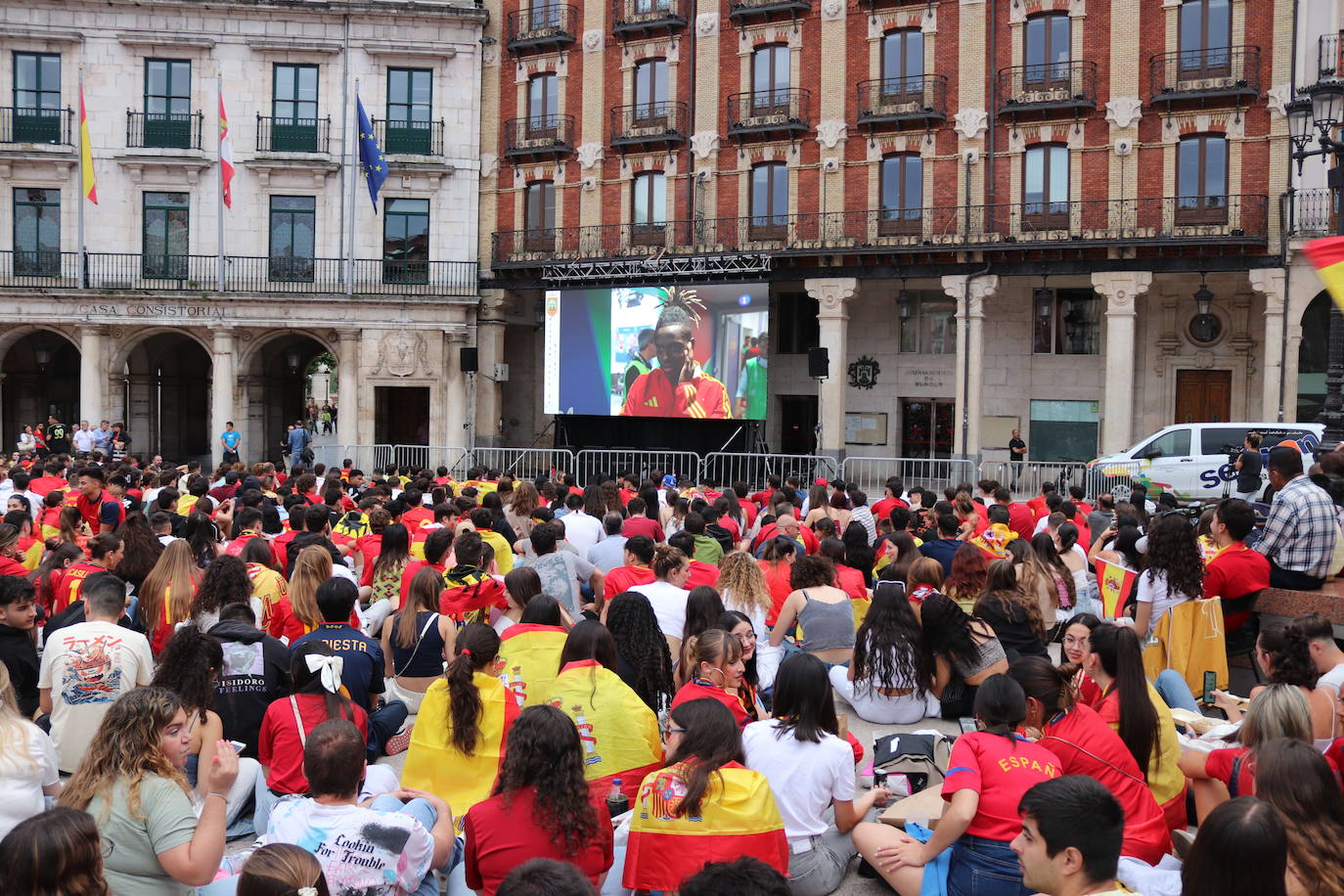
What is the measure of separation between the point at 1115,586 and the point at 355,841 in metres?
8.30

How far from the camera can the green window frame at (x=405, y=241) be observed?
34781mm

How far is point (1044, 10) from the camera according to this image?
2862 cm

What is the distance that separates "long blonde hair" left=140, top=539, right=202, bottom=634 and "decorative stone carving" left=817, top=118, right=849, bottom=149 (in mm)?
25285

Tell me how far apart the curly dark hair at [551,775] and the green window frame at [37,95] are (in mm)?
35111

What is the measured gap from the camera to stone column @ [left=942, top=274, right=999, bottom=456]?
96.4 ft

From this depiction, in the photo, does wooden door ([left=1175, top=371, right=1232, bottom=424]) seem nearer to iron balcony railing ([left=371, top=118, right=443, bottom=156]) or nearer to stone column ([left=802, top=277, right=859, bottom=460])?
stone column ([left=802, top=277, right=859, bottom=460])

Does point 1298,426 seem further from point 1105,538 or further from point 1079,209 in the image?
point 1105,538

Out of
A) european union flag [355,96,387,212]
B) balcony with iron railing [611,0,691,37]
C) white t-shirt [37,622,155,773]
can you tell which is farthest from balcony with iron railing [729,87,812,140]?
white t-shirt [37,622,155,773]

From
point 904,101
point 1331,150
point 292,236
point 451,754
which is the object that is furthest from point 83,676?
point 292,236

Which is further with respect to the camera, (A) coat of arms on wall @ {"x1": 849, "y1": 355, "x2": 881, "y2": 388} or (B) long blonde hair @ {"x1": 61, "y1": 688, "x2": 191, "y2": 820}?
(A) coat of arms on wall @ {"x1": 849, "y1": 355, "x2": 881, "y2": 388}

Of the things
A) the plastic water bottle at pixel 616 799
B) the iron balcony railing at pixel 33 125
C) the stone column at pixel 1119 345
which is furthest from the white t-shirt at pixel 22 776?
the iron balcony railing at pixel 33 125

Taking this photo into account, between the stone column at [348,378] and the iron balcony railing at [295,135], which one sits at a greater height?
the iron balcony railing at [295,135]

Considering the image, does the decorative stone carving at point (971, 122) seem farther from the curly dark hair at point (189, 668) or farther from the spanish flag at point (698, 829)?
the spanish flag at point (698, 829)

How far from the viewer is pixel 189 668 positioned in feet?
21.0
